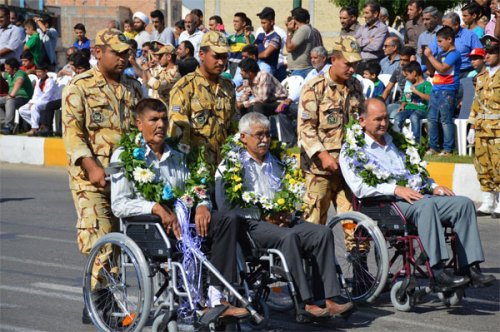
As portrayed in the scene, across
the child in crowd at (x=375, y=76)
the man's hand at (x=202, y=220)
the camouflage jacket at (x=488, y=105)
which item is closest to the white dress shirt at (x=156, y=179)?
the man's hand at (x=202, y=220)

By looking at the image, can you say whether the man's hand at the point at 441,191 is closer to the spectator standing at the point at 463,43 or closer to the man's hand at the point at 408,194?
the man's hand at the point at 408,194

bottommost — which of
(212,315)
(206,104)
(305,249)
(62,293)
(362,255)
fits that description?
(62,293)

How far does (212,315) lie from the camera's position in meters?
6.34

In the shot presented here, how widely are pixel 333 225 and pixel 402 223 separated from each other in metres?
0.55

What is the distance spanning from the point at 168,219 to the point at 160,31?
13.3 metres

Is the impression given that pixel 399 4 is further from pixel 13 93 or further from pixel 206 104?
pixel 206 104

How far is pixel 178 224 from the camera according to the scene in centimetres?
671

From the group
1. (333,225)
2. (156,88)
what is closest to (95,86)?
(333,225)

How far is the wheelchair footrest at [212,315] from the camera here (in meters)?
6.31

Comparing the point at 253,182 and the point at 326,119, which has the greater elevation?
the point at 326,119

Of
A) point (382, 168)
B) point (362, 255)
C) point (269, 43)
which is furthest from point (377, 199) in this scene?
point (269, 43)

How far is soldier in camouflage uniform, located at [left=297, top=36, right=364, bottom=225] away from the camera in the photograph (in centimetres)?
830

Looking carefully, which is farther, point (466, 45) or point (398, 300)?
point (466, 45)

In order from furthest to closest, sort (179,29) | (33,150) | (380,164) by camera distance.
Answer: (179,29), (33,150), (380,164)
